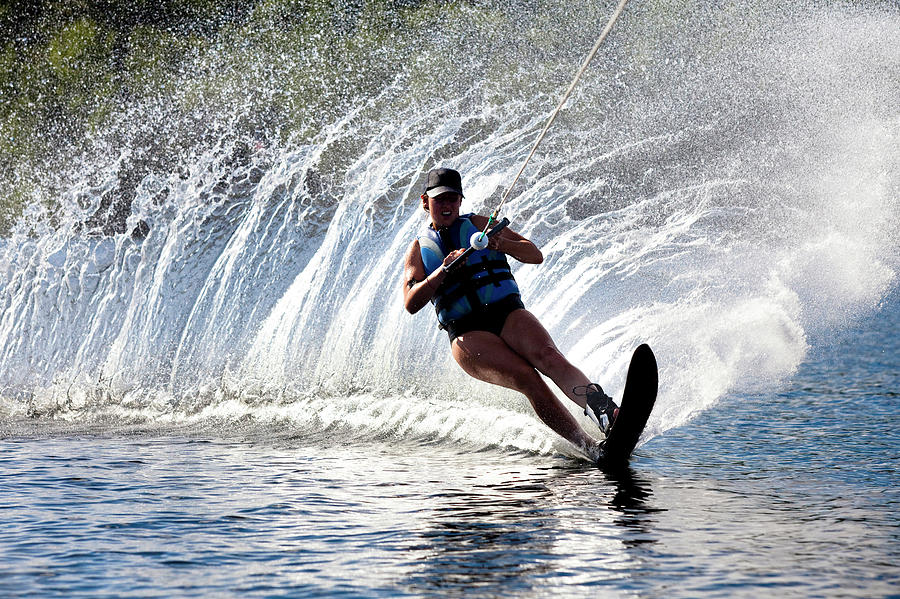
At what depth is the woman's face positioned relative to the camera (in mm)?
6258

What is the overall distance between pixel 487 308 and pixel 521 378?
451 mm

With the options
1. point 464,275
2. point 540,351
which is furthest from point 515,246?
point 540,351

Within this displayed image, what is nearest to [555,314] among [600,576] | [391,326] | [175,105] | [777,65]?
[391,326]

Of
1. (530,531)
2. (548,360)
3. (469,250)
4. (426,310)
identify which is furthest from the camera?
(426,310)

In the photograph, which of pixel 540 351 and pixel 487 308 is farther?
pixel 487 308

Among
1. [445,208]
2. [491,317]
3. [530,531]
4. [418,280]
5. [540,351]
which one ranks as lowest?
[530,531]

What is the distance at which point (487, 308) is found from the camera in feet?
20.2

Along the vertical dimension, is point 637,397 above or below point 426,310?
below

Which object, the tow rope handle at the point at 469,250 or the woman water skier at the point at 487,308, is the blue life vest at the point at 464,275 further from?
the tow rope handle at the point at 469,250

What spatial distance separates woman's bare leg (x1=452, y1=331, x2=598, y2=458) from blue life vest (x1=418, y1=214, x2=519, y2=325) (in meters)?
0.19

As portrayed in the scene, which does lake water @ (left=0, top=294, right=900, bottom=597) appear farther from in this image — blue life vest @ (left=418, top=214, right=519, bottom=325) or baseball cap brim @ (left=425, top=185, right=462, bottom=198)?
baseball cap brim @ (left=425, top=185, right=462, bottom=198)

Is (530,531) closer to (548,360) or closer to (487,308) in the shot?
(548,360)

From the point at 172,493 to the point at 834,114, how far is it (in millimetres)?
7196

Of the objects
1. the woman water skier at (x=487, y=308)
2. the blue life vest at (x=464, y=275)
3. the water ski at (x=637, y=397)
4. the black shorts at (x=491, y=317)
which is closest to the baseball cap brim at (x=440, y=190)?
the woman water skier at (x=487, y=308)
